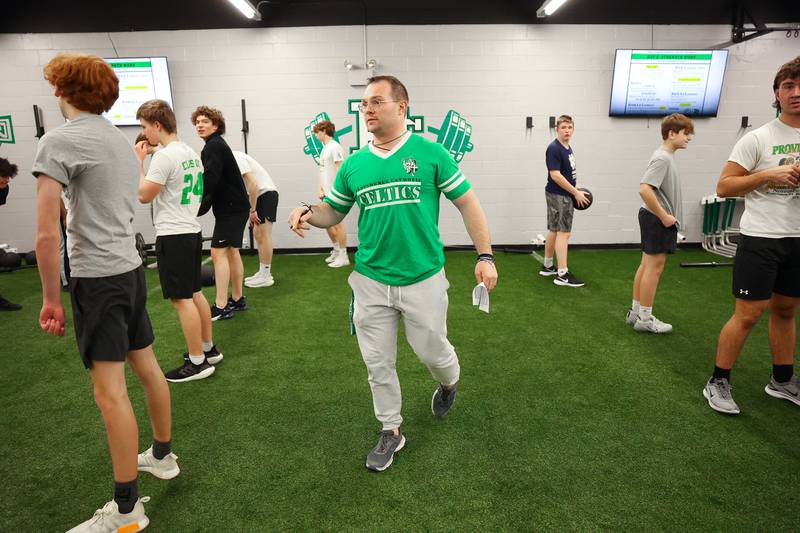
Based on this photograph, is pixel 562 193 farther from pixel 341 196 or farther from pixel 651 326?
pixel 341 196

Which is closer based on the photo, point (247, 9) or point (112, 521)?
point (112, 521)

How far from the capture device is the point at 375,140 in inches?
81.3

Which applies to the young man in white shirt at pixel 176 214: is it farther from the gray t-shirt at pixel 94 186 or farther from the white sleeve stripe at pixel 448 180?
the white sleeve stripe at pixel 448 180

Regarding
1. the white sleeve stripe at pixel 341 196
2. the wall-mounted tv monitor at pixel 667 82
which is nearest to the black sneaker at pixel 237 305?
the white sleeve stripe at pixel 341 196

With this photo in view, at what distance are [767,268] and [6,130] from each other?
850 centimetres

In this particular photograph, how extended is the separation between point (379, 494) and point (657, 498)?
3.61ft

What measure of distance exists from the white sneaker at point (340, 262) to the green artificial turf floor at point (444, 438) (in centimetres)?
220

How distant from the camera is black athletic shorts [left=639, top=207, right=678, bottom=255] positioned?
3488mm

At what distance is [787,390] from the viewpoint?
2707 millimetres

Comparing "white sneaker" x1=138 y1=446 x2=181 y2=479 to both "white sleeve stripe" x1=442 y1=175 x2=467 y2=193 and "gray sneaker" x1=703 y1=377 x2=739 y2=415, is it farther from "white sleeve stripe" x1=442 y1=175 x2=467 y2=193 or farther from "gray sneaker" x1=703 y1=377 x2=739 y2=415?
"gray sneaker" x1=703 y1=377 x2=739 y2=415

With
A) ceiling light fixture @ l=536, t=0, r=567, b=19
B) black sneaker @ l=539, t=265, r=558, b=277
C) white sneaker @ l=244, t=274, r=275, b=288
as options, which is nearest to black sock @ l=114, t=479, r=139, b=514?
white sneaker @ l=244, t=274, r=275, b=288

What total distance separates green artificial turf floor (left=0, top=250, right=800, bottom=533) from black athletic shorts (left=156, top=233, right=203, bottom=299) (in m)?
0.61

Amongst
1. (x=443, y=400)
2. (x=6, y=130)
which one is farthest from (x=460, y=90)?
(x=6, y=130)

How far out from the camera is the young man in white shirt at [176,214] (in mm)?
2678
